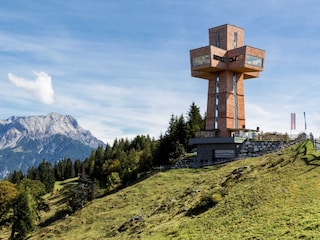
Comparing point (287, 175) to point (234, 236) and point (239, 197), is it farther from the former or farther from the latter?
point (234, 236)

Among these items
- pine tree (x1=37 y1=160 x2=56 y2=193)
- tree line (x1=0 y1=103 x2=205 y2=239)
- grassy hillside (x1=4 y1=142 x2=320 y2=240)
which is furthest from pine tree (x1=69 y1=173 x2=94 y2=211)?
pine tree (x1=37 y1=160 x2=56 y2=193)

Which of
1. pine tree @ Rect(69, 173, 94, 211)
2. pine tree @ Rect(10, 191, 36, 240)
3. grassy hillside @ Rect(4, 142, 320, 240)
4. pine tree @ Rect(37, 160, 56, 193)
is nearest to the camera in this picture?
grassy hillside @ Rect(4, 142, 320, 240)

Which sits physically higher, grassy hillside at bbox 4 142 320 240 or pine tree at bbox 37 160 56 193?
grassy hillside at bbox 4 142 320 240

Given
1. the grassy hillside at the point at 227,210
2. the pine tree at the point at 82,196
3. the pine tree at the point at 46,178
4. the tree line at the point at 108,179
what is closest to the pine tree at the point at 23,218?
the tree line at the point at 108,179

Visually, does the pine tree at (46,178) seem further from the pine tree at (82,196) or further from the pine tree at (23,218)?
the pine tree at (23,218)

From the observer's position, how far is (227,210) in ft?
108

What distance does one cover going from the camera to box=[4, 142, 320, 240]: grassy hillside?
85.0 ft

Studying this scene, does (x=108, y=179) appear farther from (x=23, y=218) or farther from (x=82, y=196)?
(x=23, y=218)

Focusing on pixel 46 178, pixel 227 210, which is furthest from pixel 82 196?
pixel 46 178

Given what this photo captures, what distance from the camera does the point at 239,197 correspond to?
1388 inches

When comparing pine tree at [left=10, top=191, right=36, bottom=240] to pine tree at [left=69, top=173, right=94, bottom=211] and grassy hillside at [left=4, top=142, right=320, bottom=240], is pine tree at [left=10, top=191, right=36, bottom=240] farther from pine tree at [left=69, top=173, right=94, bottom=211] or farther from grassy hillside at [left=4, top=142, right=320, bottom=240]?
pine tree at [left=69, top=173, right=94, bottom=211]

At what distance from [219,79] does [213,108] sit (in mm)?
6230

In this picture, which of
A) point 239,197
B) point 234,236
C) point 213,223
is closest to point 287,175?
point 239,197

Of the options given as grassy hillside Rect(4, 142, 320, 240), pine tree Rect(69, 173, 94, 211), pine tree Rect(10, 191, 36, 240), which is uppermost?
grassy hillside Rect(4, 142, 320, 240)
